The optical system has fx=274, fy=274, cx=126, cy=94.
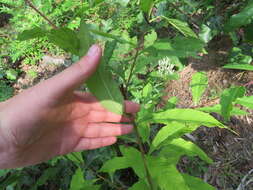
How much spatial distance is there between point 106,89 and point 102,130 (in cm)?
55

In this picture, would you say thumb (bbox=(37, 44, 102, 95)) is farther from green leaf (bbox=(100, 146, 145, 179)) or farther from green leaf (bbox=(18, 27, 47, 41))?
green leaf (bbox=(100, 146, 145, 179))

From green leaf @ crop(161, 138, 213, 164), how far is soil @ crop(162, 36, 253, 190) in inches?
17.5

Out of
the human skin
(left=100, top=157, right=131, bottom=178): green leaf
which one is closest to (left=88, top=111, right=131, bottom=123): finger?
the human skin

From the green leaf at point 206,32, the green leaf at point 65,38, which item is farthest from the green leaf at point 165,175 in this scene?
the green leaf at point 206,32

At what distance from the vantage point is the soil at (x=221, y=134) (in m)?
1.75

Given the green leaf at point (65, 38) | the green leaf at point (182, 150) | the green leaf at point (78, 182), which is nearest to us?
the green leaf at point (65, 38)

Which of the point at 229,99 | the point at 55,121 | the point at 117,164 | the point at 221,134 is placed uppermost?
the point at 229,99

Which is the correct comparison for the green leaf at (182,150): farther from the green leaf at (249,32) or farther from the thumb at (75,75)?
the green leaf at (249,32)

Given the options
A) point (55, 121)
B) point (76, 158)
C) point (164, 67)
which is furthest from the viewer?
point (164, 67)

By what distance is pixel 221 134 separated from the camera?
1895 millimetres

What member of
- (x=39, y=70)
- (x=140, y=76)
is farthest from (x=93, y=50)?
(x=39, y=70)

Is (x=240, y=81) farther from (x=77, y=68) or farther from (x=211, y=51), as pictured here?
(x=77, y=68)

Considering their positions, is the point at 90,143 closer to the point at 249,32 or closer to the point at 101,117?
the point at 101,117

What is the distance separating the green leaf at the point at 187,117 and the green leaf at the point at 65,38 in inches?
15.6
